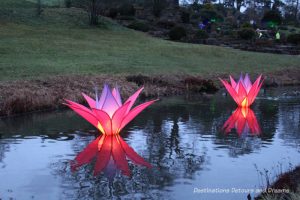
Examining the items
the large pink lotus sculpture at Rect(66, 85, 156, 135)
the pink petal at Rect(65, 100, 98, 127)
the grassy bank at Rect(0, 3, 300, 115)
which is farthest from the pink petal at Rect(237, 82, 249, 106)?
the pink petal at Rect(65, 100, 98, 127)

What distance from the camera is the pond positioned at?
285 inches

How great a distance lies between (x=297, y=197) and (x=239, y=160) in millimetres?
3461

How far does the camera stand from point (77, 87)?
1797 centimetres

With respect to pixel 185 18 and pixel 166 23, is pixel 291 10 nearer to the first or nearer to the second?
pixel 185 18

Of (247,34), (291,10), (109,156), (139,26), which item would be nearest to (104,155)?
(109,156)

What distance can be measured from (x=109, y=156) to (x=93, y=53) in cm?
2252

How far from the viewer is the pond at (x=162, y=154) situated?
23.8ft

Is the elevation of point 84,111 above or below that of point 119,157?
above

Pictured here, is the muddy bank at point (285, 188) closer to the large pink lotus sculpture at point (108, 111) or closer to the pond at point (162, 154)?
the pond at point (162, 154)

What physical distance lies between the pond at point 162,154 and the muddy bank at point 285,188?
0.40 meters

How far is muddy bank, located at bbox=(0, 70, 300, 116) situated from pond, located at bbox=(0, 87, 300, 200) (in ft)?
2.23

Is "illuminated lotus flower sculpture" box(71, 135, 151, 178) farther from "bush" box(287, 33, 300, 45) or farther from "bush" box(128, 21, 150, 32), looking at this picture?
"bush" box(287, 33, 300, 45)

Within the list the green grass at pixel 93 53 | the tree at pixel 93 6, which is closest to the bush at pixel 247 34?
the green grass at pixel 93 53

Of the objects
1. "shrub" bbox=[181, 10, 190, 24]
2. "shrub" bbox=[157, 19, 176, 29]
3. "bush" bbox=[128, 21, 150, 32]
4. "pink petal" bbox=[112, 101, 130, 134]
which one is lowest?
"pink petal" bbox=[112, 101, 130, 134]
